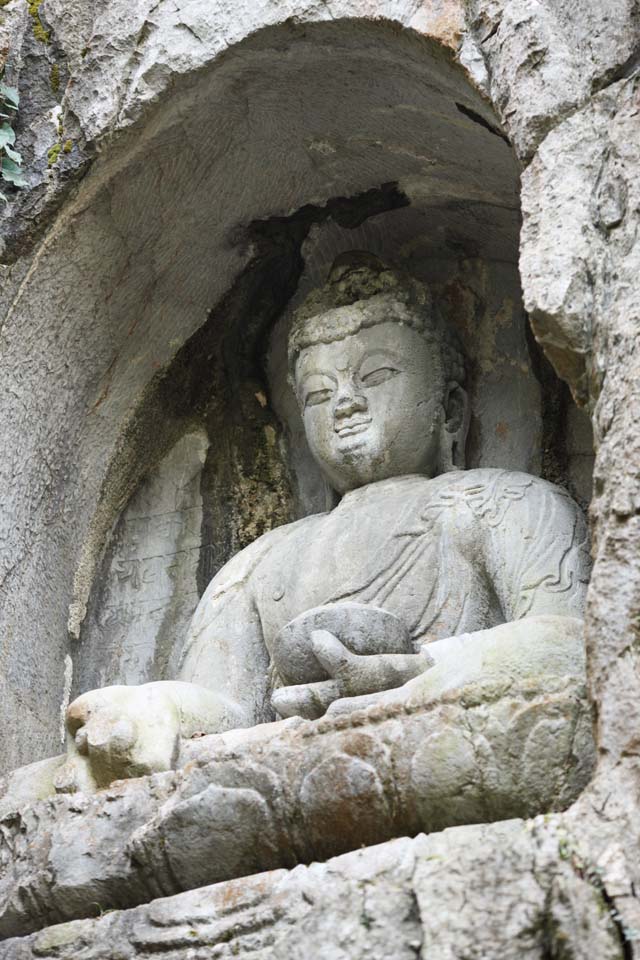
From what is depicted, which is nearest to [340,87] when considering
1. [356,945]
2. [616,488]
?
[616,488]

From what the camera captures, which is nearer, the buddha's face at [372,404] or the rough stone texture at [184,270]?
the rough stone texture at [184,270]

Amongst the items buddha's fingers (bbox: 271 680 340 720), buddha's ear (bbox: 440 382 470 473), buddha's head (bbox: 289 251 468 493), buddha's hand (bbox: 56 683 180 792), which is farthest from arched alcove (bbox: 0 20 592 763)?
buddha's fingers (bbox: 271 680 340 720)

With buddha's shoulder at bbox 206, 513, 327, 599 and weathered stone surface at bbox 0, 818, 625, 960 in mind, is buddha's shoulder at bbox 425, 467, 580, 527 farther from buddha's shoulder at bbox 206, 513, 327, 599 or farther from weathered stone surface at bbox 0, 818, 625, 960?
weathered stone surface at bbox 0, 818, 625, 960

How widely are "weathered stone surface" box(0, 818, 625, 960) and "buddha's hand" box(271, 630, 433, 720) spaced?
0.75 metres

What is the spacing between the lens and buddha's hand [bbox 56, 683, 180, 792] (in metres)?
4.16

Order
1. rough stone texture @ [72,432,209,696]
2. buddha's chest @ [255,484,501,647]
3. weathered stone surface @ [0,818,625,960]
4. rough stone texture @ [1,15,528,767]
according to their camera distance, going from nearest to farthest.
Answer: weathered stone surface @ [0,818,625,960], buddha's chest @ [255,484,501,647], rough stone texture @ [1,15,528,767], rough stone texture @ [72,432,209,696]

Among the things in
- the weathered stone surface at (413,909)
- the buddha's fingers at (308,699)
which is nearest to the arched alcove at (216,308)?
the buddha's fingers at (308,699)

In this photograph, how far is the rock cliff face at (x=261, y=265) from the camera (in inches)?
128

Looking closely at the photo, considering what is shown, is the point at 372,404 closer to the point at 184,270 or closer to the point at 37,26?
the point at 184,270

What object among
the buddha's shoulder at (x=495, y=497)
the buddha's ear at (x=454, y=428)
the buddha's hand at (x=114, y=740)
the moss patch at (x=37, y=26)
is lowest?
the buddha's hand at (x=114, y=740)

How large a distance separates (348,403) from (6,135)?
1397mm

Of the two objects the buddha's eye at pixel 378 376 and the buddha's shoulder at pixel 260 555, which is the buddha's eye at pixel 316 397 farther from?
the buddha's shoulder at pixel 260 555

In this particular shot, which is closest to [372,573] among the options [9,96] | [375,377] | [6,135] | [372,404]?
[372,404]

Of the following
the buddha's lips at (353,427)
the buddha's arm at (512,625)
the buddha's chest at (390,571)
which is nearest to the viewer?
the buddha's arm at (512,625)
